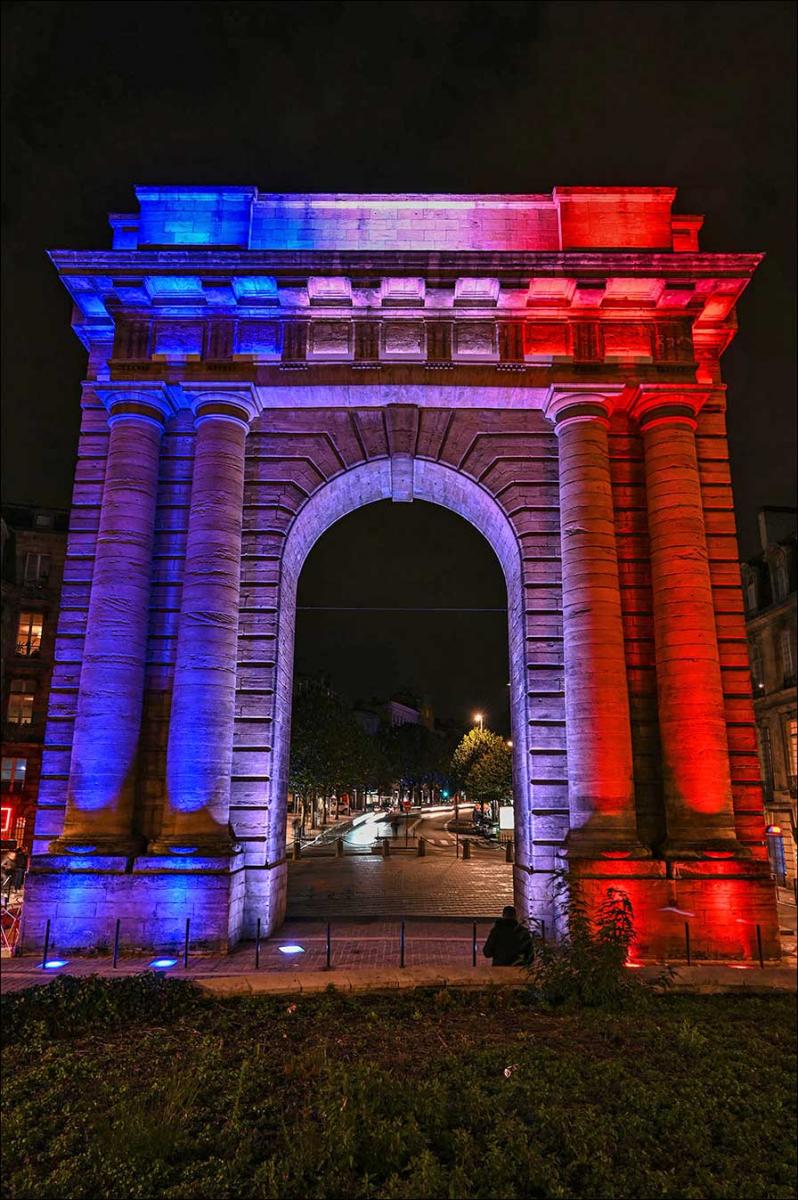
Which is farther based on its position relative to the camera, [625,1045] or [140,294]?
[140,294]

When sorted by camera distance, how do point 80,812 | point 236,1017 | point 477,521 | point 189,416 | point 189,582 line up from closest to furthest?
point 236,1017 → point 80,812 → point 189,582 → point 189,416 → point 477,521

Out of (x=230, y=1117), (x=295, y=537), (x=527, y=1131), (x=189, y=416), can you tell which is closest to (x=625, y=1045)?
(x=527, y=1131)

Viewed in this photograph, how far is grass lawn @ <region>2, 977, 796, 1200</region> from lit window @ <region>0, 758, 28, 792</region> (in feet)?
108

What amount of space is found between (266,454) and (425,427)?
170 inches

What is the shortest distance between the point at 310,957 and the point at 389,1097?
7463 millimetres

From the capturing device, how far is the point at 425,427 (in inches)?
834

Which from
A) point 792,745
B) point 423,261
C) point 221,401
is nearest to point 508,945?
point 221,401

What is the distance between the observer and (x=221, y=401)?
19781 millimetres

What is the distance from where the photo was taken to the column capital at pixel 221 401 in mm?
19719

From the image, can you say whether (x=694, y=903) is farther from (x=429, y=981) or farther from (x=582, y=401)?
(x=582, y=401)

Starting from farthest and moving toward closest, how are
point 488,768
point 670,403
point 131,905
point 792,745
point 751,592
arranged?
point 488,768, point 751,592, point 792,745, point 670,403, point 131,905

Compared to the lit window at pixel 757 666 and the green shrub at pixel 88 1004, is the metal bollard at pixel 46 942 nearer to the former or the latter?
the green shrub at pixel 88 1004

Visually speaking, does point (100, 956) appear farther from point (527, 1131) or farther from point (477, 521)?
point (477, 521)

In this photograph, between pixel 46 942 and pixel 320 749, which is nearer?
pixel 46 942
